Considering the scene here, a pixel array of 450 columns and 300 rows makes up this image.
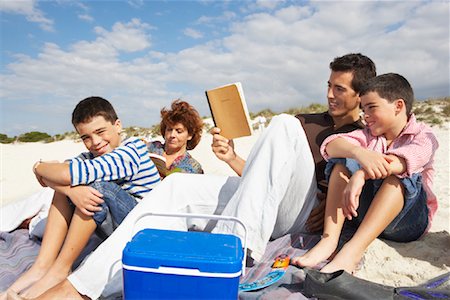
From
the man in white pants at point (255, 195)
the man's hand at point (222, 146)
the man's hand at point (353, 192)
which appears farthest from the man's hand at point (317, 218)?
the man's hand at point (222, 146)

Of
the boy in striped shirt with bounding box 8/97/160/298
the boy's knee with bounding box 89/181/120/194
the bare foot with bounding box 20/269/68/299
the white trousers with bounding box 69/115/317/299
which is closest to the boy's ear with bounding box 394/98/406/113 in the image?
the white trousers with bounding box 69/115/317/299

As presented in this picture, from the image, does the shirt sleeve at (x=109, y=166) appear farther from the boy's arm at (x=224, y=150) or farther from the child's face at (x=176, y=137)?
the child's face at (x=176, y=137)

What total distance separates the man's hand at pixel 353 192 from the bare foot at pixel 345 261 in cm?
19

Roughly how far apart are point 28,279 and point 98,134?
0.89 m

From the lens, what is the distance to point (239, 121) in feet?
8.08

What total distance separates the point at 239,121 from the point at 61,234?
1.19 m

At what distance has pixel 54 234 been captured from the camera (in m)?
2.29

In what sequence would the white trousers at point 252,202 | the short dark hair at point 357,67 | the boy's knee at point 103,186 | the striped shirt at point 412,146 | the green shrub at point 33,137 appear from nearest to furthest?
the white trousers at point 252,202 < the striped shirt at point 412,146 < the boy's knee at point 103,186 < the short dark hair at point 357,67 < the green shrub at point 33,137

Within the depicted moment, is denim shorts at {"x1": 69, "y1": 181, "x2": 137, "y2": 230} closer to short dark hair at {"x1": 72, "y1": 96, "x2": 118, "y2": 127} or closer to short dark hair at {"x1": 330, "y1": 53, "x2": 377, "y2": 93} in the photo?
short dark hair at {"x1": 72, "y1": 96, "x2": 118, "y2": 127}

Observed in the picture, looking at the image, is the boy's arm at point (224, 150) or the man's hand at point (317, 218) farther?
the boy's arm at point (224, 150)

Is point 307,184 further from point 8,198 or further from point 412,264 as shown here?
point 8,198

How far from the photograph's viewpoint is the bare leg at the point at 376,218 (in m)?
2.05

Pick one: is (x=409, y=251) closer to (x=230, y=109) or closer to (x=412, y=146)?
(x=412, y=146)

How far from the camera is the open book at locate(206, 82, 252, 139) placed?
2.36 metres
